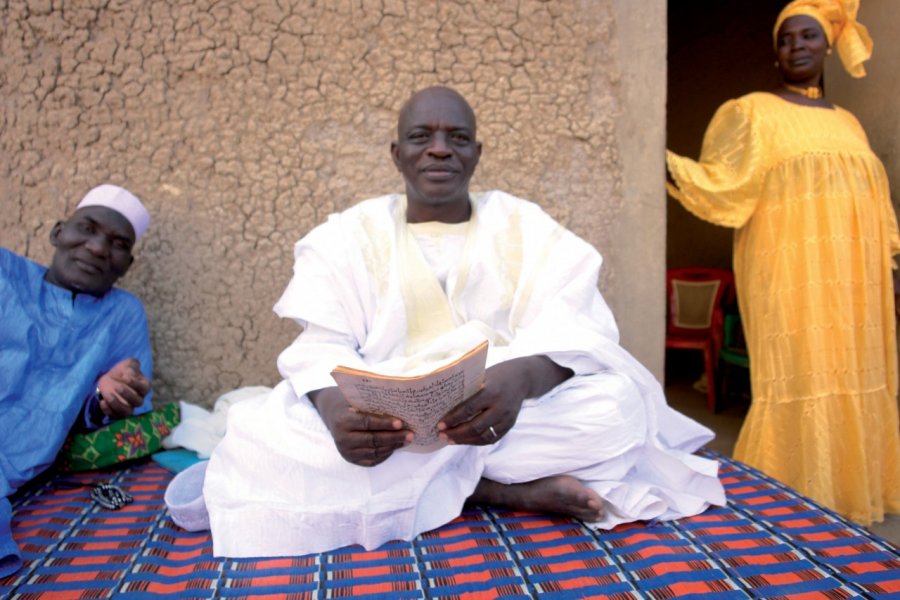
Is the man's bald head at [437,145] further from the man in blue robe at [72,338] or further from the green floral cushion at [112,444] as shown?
the green floral cushion at [112,444]

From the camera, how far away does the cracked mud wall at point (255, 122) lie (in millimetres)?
2955

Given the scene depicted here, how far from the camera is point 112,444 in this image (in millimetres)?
2520

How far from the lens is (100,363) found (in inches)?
102

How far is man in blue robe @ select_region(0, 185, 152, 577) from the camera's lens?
231 centimetres

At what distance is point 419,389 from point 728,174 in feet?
7.37

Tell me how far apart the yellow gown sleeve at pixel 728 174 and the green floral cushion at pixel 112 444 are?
2.59 m

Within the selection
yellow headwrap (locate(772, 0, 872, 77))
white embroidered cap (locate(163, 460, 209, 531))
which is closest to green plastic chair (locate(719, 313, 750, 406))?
yellow headwrap (locate(772, 0, 872, 77))

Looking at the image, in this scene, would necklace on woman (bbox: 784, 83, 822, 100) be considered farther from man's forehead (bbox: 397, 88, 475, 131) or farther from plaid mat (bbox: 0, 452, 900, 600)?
plaid mat (bbox: 0, 452, 900, 600)

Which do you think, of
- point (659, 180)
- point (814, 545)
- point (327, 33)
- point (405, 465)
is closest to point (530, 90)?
point (659, 180)

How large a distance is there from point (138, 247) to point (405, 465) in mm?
1910

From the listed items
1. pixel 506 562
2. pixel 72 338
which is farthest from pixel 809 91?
pixel 72 338

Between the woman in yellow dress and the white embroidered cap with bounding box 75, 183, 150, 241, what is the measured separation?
242 cm

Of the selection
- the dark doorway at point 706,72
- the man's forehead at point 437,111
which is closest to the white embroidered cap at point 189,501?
the man's forehead at point 437,111

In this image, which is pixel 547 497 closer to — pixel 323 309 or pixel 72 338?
pixel 323 309
